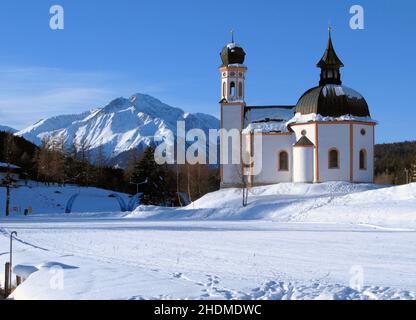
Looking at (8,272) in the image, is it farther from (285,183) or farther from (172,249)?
(285,183)

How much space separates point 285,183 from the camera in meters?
46.3

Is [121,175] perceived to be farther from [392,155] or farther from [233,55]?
[392,155]

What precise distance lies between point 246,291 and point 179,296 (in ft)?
4.04

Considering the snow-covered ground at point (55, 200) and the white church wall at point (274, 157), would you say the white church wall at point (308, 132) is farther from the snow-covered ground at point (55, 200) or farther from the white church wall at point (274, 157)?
the snow-covered ground at point (55, 200)

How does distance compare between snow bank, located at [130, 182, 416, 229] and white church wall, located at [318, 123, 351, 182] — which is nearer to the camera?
snow bank, located at [130, 182, 416, 229]

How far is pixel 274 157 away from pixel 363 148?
6.55 meters

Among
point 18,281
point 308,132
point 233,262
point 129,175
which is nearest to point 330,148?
point 308,132

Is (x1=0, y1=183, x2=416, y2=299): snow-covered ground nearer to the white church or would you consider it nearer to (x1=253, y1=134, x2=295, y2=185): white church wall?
the white church

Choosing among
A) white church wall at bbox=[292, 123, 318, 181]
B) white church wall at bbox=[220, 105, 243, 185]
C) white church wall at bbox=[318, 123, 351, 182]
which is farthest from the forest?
white church wall at bbox=[318, 123, 351, 182]

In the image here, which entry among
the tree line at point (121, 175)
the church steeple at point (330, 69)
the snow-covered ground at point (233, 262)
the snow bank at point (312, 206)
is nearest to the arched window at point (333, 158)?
the snow bank at point (312, 206)

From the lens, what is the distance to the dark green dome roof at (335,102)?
46.3 meters

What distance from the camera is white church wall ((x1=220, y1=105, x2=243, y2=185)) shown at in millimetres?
49875

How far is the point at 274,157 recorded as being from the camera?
4856 cm
